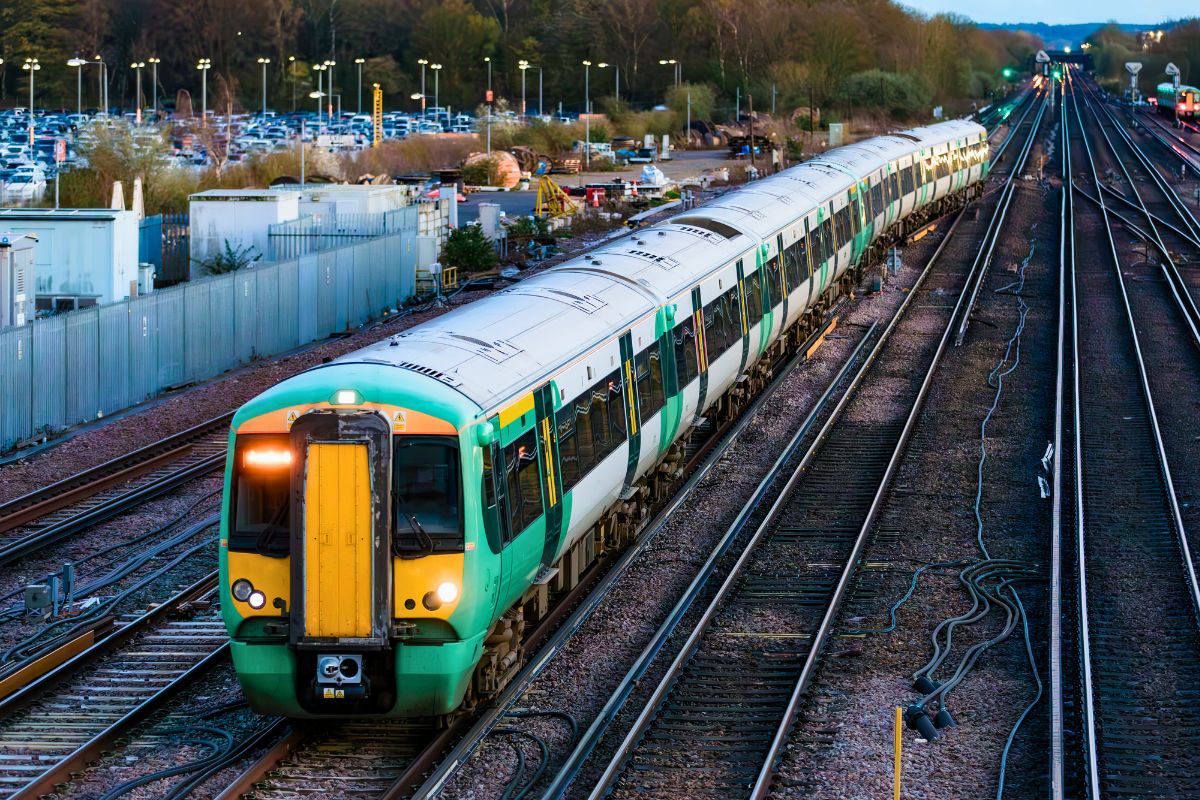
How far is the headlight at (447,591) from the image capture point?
34.9ft

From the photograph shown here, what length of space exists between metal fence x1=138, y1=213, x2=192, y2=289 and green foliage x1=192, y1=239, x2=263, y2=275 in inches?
71.1

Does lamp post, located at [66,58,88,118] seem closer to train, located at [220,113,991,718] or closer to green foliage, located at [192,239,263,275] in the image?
green foliage, located at [192,239,263,275]

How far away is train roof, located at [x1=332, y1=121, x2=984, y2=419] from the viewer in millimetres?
11930

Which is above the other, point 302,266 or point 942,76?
point 942,76

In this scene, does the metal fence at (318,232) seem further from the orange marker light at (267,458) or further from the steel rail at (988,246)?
the orange marker light at (267,458)

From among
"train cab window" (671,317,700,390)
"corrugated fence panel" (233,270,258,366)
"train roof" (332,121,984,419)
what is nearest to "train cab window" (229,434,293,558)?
"train roof" (332,121,984,419)

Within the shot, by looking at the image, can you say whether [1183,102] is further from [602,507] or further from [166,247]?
[602,507]

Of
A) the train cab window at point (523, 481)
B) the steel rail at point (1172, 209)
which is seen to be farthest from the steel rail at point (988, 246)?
the train cab window at point (523, 481)

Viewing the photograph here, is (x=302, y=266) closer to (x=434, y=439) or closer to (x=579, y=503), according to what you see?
(x=579, y=503)

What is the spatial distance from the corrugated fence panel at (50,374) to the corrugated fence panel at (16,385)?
0.62ft

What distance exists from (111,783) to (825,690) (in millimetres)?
5327

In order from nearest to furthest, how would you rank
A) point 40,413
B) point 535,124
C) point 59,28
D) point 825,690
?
point 825,690 → point 40,413 → point 535,124 → point 59,28

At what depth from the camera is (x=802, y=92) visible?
106m

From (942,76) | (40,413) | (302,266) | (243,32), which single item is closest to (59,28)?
(243,32)
